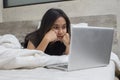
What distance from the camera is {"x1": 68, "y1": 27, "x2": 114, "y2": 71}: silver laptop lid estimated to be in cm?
98

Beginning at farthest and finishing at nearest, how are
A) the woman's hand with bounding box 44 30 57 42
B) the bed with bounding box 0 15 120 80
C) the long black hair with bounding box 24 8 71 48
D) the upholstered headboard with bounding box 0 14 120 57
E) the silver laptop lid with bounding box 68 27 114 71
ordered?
the upholstered headboard with bounding box 0 14 120 57 < the long black hair with bounding box 24 8 71 48 < the woman's hand with bounding box 44 30 57 42 < the silver laptop lid with bounding box 68 27 114 71 < the bed with bounding box 0 15 120 80

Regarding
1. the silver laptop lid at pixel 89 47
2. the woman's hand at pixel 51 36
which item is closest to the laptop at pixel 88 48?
the silver laptop lid at pixel 89 47

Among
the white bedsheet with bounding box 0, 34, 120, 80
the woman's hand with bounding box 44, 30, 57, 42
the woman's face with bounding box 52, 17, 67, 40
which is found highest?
the woman's face with bounding box 52, 17, 67, 40

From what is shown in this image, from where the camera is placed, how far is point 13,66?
1.03m

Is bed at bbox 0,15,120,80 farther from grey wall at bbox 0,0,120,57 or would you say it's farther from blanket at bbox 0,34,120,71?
grey wall at bbox 0,0,120,57

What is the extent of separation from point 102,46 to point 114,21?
101 cm

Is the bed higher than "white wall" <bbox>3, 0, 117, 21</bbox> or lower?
lower

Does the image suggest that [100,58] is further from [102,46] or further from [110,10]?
[110,10]

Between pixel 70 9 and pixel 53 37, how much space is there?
0.82 meters

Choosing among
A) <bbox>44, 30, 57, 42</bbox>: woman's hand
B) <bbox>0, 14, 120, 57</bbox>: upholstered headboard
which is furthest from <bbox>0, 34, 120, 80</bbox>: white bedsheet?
<bbox>0, 14, 120, 57</bbox>: upholstered headboard

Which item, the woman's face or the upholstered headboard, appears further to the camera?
the upholstered headboard

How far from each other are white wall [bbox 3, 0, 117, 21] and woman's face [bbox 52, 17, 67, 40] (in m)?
0.62

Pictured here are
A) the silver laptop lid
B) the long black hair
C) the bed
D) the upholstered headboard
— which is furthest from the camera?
the upholstered headboard

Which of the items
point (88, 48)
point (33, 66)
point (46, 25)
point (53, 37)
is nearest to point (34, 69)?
point (33, 66)
